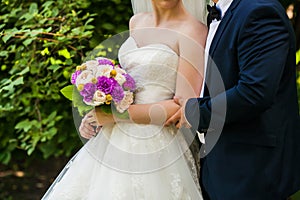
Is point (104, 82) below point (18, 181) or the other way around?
the other way around

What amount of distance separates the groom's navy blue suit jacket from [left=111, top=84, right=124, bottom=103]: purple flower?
30cm

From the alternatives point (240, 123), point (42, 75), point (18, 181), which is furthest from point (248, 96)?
point (18, 181)

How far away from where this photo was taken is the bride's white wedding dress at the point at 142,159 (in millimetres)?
2305

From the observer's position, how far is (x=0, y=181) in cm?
529

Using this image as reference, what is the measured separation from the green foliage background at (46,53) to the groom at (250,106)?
1.56 m

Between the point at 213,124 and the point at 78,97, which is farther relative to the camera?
the point at 78,97

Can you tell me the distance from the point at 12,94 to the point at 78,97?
1.57 meters

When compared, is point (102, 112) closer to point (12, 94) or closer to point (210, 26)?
point (210, 26)

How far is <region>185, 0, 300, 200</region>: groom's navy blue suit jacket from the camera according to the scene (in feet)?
6.28

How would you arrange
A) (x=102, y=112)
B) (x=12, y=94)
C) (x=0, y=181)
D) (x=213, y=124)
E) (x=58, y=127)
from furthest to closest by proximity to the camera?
1. (x=0, y=181)
2. (x=58, y=127)
3. (x=12, y=94)
4. (x=102, y=112)
5. (x=213, y=124)

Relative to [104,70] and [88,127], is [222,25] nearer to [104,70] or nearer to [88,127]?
[104,70]

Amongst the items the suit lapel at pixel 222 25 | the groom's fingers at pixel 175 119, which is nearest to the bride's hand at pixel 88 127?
the groom's fingers at pixel 175 119

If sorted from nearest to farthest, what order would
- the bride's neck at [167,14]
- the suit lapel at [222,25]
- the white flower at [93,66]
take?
1. the suit lapel at [222,25]
2. the white flower at [93,66]
3. the bride's neck at [167,14]

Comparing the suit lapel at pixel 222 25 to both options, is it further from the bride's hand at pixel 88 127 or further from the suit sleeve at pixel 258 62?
the bride's hand at pixel 88 127
